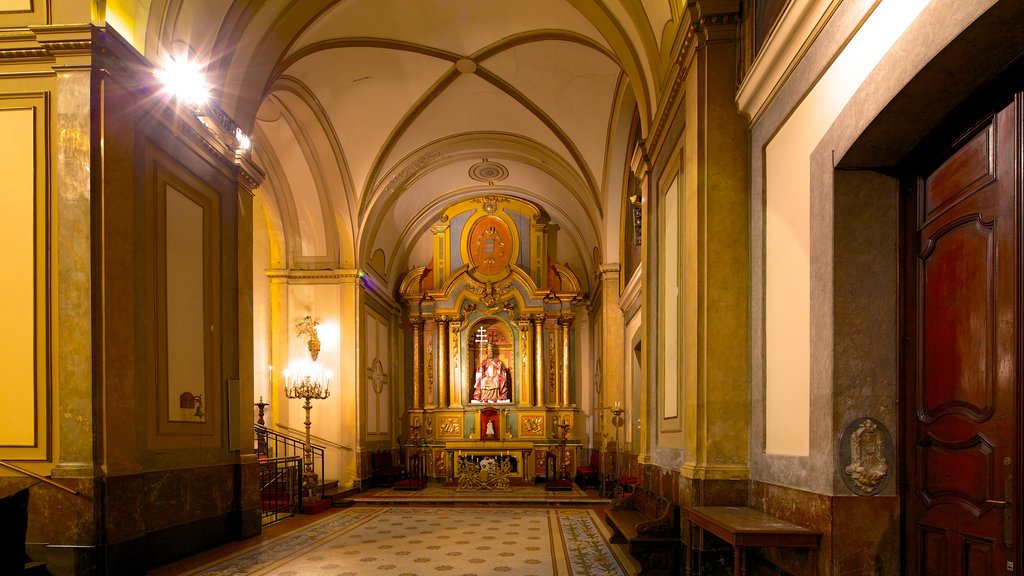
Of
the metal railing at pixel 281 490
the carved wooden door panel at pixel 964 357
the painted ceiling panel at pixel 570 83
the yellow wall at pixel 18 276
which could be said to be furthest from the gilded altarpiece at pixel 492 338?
the carved wooden door panel at pixel 964 357

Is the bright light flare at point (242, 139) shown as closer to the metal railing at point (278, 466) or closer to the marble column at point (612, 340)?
the metal railing at point (278, 466)

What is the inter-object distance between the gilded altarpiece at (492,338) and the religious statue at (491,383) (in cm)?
3

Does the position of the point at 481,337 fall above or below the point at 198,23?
below

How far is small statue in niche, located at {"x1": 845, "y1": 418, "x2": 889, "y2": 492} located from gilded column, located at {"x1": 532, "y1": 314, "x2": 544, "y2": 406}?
15093 mm

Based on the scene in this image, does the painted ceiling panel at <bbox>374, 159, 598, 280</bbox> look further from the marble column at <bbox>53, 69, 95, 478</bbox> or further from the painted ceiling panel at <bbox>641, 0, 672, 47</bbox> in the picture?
the marble column at <bbox>53, 69, 95, 478</bbox>

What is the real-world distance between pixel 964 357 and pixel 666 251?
4.21 meters

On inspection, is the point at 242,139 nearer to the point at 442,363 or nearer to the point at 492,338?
the point at 442,363

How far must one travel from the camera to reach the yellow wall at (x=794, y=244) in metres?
4.15

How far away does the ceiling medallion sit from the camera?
1727 centimetres

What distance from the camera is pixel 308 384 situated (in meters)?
12.5

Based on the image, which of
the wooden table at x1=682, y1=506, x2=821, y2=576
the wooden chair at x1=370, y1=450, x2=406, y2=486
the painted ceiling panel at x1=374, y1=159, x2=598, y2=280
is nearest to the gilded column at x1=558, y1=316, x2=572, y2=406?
the painted ceiling panel at x1=374, y1=159, x2=598, y2=280

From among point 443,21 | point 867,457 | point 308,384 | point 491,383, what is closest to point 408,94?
point 443,21

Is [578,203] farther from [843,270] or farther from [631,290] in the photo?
Answer: [843,270]

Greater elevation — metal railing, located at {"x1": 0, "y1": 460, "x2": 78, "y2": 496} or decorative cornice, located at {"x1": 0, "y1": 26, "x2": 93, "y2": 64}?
decorative cornice, located at {"x1": 0, "y1": 26, "x2": 93, "y2": 64}
